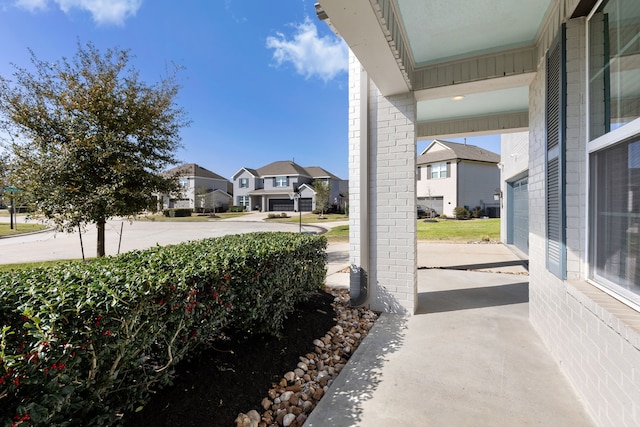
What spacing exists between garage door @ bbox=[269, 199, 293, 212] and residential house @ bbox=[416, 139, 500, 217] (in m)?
18.2

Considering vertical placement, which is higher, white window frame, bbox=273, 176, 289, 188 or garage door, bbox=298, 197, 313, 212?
white window frame, bbox=273, 176, 289, 188

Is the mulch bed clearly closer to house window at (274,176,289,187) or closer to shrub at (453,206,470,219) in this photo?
shrub at (453,206,470,219)

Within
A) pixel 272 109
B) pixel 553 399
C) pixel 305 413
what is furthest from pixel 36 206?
pixel 272 109

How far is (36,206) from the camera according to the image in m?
5.26

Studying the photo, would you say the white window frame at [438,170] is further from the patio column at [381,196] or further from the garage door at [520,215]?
the patio column at [381,196]

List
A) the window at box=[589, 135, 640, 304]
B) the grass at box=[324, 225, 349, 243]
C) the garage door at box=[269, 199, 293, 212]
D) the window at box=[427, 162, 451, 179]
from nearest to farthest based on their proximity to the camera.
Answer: the window at box=[589, 135, 640, 304] → the grass at box=[324, 225, 349, 243] → the window at box=[427, 162, 451, 179] → the garage door at box=[269, 199, 293, 212]

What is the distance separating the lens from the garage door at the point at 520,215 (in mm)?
9062

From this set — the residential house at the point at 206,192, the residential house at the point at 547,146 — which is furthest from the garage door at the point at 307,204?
the residential house at the point at 547,146

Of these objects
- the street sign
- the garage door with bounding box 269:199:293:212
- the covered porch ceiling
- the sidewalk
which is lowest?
the sidewalk

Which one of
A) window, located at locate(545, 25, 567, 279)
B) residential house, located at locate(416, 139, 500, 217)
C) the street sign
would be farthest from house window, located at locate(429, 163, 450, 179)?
the street sign

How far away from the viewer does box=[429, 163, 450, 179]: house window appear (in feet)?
90.1

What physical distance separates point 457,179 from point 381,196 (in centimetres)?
2529

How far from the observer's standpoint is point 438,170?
28141 mm

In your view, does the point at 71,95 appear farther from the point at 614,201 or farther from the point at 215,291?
the point at 614,201
